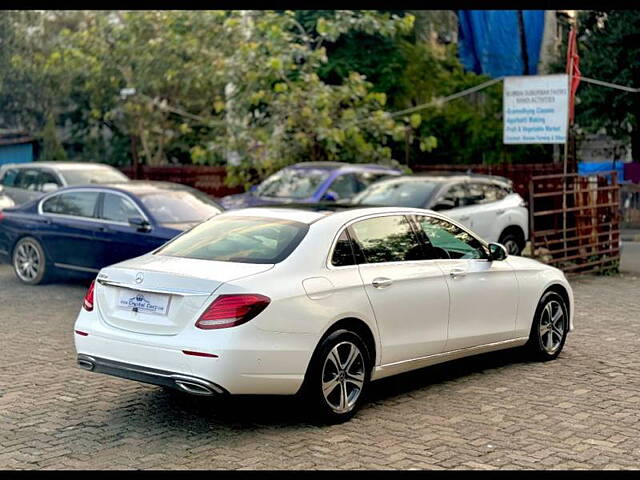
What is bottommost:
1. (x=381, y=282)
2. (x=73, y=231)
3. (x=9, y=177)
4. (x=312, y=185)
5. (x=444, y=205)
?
(x=73, y=231)

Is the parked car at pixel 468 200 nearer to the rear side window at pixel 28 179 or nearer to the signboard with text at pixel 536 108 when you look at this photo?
the signboard with text at pixel 536 108

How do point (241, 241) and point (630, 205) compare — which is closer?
point (241, 241)

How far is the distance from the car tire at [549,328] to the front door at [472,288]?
0.43 meters

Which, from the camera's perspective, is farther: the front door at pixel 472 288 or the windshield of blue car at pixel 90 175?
the windshield of blue car at pixel 90 175

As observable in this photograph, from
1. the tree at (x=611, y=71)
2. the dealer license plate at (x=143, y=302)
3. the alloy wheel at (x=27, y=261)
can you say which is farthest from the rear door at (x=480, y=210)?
the tree at (x=611, y=71)

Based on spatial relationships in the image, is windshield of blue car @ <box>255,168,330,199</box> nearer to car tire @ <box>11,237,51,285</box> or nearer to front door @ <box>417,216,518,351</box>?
car tire @ <box>11,237,51,285</box>

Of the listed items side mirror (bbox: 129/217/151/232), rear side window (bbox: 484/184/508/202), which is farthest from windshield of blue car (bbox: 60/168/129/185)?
rear side window (bbox: 484/184/508/202)

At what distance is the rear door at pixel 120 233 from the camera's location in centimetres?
1264

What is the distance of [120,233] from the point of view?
12.9 m

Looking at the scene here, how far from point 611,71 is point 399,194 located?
16.6 m

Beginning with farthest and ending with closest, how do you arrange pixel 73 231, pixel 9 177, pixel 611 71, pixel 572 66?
→ pixel 611 71 < pixel 9 177 < pixel 572 66 < pixel 73 231

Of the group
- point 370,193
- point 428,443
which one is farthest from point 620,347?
point 370,193

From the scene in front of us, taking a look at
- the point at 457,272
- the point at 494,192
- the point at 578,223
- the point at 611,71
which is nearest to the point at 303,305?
the point at 457,272

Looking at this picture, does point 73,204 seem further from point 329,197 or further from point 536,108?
point 536,108
